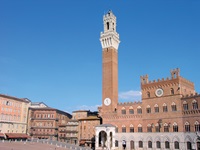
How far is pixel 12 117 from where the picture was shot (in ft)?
244

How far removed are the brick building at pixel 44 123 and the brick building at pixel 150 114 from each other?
98.9 ft

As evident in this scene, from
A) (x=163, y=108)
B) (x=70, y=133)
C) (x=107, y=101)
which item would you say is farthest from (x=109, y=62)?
(x=70, y=133)

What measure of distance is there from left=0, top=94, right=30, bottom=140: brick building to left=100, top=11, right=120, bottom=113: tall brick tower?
99.5 feet

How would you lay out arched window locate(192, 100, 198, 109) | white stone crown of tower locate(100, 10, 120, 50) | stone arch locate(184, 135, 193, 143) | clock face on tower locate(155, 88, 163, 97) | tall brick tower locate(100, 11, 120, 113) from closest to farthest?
stone arch locate(184, 135, 193, 143) < arched window locate(192, 100, 198, 109) < clock face on tower locate(155, 88, 163, 97) < tall brick tower locate(100, 11, 120, 113) < white stone crown of tower locate(100, 10, 120, 50)

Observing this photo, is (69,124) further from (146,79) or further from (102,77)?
(146,79)

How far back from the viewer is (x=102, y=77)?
7000 cm

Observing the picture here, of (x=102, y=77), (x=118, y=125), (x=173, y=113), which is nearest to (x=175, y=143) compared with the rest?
(x=173, y=113)

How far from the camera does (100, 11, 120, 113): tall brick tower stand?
220ft

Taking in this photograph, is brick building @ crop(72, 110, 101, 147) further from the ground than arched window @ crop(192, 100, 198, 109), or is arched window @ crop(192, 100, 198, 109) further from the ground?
arched window @ crop(192, 100, 198, 109)

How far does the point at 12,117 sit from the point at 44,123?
18.1 metres

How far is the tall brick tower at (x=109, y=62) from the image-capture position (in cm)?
6706

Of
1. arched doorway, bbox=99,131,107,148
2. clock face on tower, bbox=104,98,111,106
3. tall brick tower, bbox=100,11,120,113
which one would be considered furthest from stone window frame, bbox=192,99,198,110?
arched doorway, bbox=99,131,107,148

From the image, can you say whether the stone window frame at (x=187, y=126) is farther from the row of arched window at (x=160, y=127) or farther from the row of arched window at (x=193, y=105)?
the row of arched window at (x=193, y=105)

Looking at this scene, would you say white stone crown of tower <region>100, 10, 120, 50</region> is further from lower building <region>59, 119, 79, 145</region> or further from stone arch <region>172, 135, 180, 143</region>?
lower building <region>59, 119, 79, 145</region>
